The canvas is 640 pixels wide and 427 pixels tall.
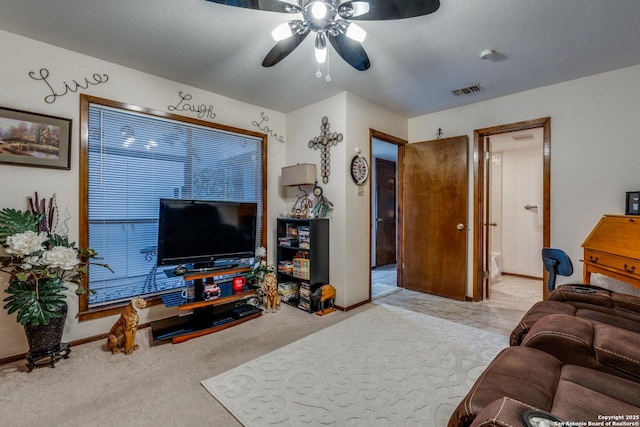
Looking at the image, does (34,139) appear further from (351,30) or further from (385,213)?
(385,213)

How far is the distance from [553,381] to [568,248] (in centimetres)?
265

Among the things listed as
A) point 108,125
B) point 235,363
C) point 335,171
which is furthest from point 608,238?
point 108,125

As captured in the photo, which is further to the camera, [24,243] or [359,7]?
[24,243]

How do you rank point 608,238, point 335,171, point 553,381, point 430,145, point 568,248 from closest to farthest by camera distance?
1. point 553,381
2. point 608,238
3. point 568,248
4. point 335,171
5. point 430,145

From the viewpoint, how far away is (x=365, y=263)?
143 inches

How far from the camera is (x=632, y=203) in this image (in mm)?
2590

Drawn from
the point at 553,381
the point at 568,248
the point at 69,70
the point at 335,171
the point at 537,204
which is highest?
the point at 69,70

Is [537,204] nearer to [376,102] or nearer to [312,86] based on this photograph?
[376,102]

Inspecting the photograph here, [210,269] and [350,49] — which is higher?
[350,49]

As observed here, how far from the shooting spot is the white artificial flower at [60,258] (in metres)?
2.09

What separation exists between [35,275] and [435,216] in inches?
163

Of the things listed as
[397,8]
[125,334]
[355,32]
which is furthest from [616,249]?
[125,334]

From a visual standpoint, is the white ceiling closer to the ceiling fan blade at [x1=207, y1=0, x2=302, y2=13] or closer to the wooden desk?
the ceiling fan blade at [x1=207, y1=0, x2=302, y2=13]

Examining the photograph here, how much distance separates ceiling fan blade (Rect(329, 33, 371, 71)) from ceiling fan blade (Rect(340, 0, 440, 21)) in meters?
0.28
